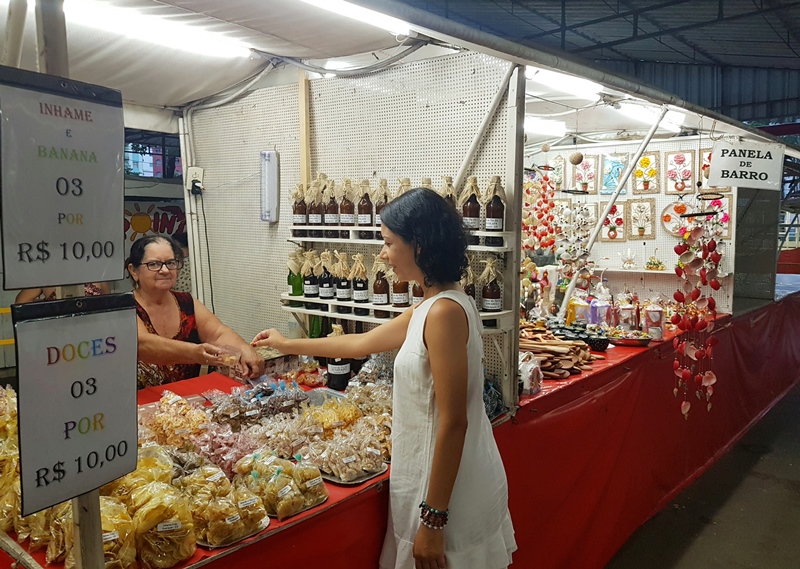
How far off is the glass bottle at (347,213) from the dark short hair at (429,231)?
1129mm

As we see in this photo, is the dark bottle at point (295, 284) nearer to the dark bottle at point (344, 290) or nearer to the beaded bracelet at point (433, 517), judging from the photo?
the dark bottle at point (344, 290)

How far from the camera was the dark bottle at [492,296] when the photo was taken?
8.04ft

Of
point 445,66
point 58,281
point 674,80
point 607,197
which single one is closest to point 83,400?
point 58,281

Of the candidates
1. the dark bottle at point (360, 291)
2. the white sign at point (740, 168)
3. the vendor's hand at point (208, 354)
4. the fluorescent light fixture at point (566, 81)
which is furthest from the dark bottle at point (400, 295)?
the white sign at point (740, 168)

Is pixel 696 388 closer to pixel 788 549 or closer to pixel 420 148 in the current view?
pixel 788 549

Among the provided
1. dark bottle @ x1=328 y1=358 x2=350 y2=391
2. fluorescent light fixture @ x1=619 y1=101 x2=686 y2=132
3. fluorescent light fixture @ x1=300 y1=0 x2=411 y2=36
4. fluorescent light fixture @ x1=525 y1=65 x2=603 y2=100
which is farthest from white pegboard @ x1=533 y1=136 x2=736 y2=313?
fluorescent light fixture @ x1=300 y1=0 x2=411 y2=36

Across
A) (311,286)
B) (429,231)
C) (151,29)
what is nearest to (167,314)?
(311,286)

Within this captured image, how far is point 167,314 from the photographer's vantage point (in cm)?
312

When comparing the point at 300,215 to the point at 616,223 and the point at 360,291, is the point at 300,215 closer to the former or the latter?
the point at 360,291

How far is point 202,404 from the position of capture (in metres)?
2.52

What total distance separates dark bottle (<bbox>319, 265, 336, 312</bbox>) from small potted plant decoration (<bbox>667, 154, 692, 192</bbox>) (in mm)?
3792

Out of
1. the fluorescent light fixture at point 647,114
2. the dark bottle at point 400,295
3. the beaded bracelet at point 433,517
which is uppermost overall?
the fluorescent light fixture at point 647,114

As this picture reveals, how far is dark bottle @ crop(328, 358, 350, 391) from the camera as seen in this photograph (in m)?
2.84

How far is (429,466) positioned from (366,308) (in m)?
1.24
